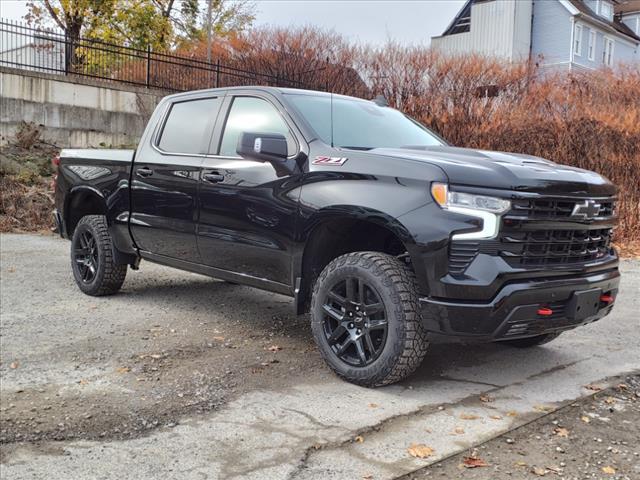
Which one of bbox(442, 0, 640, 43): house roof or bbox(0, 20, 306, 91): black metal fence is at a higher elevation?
bbox(442, 0, 640, 43): house roof

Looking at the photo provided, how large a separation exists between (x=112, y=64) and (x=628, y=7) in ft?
120

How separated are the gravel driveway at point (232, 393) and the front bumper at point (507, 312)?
45cm

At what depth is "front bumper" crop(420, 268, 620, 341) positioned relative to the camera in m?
3.69

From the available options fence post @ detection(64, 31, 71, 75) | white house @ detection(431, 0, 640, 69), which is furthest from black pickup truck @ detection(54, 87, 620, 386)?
white house @ detection(431, 0, 640, 69)

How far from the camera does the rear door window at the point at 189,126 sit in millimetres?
5484

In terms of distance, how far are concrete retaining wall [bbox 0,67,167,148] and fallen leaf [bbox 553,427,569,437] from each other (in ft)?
46.6

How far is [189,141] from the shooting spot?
18.4 ft

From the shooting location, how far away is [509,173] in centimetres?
379

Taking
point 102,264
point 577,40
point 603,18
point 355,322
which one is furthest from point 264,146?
point 603,18

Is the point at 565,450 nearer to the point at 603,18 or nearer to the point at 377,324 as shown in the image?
the point at 377,324

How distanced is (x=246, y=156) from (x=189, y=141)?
119 centimetres

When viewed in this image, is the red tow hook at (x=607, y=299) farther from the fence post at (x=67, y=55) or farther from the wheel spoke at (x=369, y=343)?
the fence post at (x=67, y=55)

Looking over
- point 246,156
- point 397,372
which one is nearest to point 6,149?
point 246,156

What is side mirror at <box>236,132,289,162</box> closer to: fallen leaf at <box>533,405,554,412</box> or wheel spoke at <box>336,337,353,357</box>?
wheel spoke at <box>336,337,353,357</box>
